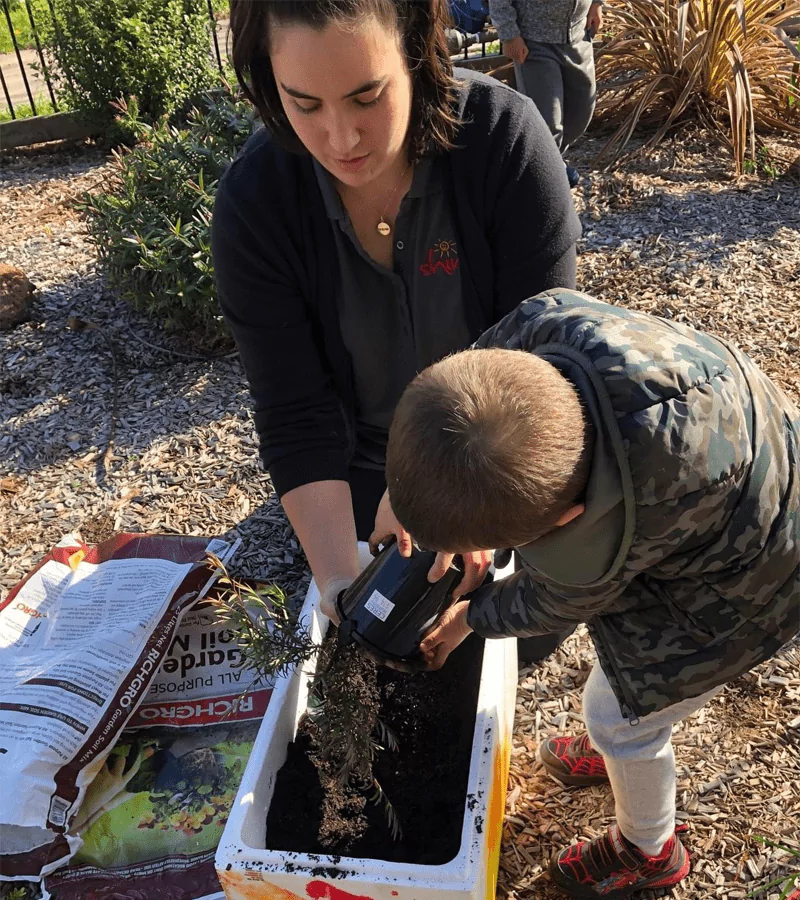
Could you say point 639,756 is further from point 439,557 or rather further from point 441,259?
point 441,259

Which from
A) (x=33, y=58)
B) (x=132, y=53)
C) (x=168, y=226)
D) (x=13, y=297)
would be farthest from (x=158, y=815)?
(x=33, y=58)

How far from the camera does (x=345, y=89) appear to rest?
4.66ft

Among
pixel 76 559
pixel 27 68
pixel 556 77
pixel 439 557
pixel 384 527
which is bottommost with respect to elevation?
pixel 76 559

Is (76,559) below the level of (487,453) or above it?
below

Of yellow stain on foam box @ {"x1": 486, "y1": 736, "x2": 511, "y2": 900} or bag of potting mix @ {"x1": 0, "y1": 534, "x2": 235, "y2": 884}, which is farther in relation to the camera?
bag of potting mix @ {"x1": 0, "y1": 534, "x2": 235, "y2": 884}

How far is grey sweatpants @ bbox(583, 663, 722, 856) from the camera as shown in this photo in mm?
1609

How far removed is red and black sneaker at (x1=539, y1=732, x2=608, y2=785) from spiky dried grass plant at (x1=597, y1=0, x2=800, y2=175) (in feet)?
11.3

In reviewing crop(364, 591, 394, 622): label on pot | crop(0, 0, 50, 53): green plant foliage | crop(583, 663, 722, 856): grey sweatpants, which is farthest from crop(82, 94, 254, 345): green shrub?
crop(0, 0, 50, 53): green plant foliage

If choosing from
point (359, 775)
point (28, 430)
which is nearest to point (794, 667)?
point (359, 775)

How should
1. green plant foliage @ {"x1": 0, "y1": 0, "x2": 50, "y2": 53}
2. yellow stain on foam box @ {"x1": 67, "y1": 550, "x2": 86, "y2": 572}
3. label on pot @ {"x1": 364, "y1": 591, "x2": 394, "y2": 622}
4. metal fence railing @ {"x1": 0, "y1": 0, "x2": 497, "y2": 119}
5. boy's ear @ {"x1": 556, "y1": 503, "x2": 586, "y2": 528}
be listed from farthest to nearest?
green plant foliage @ {"x1": 0, "y1": 0, "x2": 50, "y2": 53} → metal fence railing @ {"x1": 0, "y1": 0, "x2": 497, "y2": 119} → yellow stain on foam box @ {"x1": 67, "y1": 550, "x2": 86, "y2": 572} → label on pot @ {"x1": 364, "y1": 591, "x2": 394, "y2": 622} → boy's ear @ {"x1": 556, "y1": 503, "x2": 586, "y2": 528}

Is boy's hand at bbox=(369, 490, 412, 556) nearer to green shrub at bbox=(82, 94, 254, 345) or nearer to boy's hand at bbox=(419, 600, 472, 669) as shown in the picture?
boy's hand at bbox=(419, 600, 472, 669)

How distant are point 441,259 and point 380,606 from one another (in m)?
0.81

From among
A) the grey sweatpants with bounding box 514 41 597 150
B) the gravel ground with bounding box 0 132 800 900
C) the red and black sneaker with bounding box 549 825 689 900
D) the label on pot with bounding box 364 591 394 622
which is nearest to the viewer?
the label on pot with bounding box 364 591 394 622

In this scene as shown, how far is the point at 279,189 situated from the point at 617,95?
3789 mm
